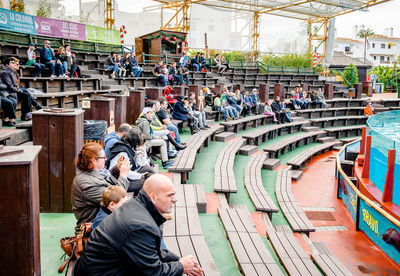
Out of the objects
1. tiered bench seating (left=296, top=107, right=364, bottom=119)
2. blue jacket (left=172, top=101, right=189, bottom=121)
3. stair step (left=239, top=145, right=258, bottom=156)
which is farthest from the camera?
tiered bench seating (left=296, top=107, right=364, bottom=119)

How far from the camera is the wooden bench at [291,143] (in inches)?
443

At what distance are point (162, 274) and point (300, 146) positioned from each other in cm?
1231

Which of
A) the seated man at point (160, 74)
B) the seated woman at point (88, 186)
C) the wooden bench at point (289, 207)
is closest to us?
the seated woman at point (88, 186)

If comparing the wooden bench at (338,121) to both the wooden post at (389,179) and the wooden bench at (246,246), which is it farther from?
the wooden bench at (246,246)

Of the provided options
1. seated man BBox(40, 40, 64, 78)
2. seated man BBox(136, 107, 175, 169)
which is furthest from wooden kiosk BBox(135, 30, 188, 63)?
seated man BBox(136, 107, 175, 169)

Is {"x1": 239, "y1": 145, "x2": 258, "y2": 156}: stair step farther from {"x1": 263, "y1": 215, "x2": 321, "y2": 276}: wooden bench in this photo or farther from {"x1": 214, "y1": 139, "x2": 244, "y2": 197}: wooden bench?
{"x1": 263, "y1": 215, "x2": 321, "y2": 276}: wooden bench

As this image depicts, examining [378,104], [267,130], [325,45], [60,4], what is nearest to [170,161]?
[267,130]

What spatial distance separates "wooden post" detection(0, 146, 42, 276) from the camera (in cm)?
235

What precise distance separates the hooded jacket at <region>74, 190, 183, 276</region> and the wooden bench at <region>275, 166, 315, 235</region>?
14.3 ft

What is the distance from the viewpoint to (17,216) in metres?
2.37

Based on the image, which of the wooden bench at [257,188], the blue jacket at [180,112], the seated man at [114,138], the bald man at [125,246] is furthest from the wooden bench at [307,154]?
the bald man at [125,246]

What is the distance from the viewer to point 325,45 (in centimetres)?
2884

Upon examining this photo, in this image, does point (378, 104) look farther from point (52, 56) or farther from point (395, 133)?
point (52, 56)

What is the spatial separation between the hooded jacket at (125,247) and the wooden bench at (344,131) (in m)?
14.5
